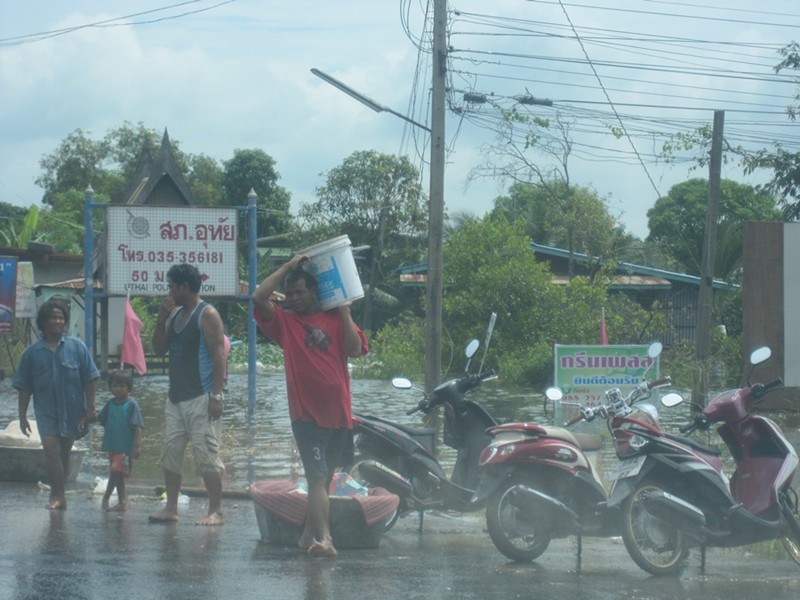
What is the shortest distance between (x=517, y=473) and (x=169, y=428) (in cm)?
243

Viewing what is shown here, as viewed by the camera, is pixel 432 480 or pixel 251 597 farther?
pixel 432 480

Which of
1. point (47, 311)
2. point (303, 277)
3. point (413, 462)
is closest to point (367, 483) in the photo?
point (413, 462)

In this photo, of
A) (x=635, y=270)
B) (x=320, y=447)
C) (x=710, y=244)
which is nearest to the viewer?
(x=320, y=447)

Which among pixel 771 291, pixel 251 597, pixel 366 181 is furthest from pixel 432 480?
pixel 366 181

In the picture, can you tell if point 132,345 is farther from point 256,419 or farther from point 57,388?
point 57,388

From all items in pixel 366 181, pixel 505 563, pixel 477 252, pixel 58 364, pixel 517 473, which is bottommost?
pixel 505 563

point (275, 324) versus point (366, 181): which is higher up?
point (366, 181)

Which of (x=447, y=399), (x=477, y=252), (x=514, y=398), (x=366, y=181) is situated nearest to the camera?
(x=447, y=399)

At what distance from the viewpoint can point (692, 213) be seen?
1964 inches

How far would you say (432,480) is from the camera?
320 inches

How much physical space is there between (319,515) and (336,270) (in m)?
1.51

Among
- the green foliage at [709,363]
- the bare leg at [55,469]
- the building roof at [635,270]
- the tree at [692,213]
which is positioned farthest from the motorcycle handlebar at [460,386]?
the tree at [692,213]

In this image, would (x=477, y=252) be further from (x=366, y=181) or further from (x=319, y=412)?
(x=319, y=412)

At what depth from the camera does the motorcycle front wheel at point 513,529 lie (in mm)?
6973
